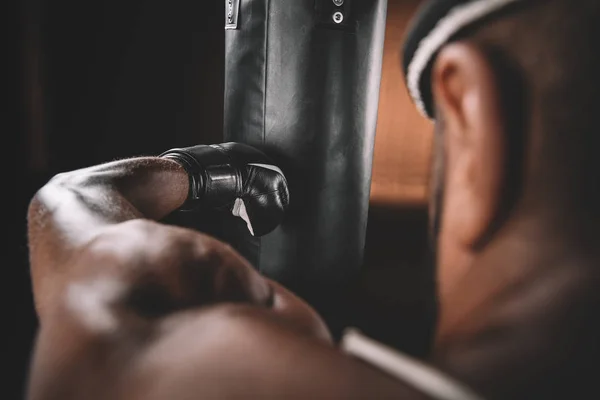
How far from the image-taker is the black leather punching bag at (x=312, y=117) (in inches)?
64.8

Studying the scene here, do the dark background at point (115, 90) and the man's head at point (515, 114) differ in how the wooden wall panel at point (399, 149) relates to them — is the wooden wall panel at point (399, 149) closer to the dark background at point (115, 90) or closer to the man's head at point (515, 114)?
the dark background at point (115, 90)

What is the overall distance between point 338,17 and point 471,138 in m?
1.23

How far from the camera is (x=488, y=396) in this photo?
0.41 meters

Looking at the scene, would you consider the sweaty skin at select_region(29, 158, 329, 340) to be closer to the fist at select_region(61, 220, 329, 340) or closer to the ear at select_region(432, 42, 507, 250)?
the fist at select_region(61, 220, 329, 340)

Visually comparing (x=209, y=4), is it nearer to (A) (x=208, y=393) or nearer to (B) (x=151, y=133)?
(B) (x=151, y=133)

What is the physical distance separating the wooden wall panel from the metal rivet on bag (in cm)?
234

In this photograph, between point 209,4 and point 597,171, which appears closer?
point 597,171

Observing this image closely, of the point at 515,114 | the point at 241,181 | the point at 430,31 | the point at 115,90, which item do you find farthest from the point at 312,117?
the point at 115,90

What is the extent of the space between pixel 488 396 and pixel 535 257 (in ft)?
0.44

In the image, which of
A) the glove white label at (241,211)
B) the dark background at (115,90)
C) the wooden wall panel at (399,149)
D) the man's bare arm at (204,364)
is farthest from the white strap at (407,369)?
the wooden wall panel at (399,149)

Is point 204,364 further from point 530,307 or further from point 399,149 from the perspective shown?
point 399,149

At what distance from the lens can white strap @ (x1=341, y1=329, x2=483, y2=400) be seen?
0.41 metres

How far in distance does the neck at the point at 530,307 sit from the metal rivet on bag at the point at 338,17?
1.28 meters

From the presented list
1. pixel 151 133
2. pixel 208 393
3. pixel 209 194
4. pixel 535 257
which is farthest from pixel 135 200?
pixel 151 133
